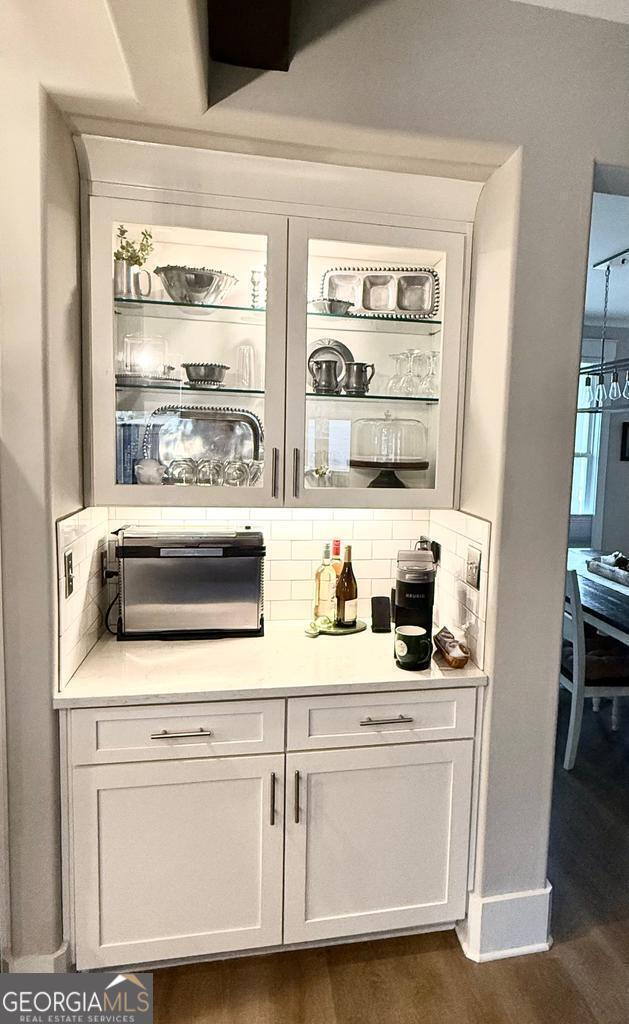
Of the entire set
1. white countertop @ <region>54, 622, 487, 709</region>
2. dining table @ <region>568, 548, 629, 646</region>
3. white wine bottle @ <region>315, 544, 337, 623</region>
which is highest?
white wine bottle @ <region>315, 544, 337, 623</region>

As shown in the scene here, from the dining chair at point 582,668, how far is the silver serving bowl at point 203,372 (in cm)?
196

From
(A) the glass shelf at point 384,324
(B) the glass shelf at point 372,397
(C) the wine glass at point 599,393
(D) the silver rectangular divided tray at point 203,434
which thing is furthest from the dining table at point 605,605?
(D) the silver rectangular divided tray at point 203,434

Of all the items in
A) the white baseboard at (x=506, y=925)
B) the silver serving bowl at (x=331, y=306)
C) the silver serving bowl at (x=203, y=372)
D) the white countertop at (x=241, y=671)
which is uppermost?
the silver serving bowl at (x=331, y=306)

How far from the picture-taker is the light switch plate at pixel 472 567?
6.16 ft

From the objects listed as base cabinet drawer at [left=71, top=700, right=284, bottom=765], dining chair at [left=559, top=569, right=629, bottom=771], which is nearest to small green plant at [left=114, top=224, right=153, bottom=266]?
base cabinet drawer at [left=71, top=700, right=284, bottom=765]

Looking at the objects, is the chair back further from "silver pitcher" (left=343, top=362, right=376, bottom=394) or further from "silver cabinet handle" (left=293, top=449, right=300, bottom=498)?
"silver cabinet handle" (left=293, top=449, right=300, bottom=498)

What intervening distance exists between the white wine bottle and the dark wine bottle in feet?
0.07

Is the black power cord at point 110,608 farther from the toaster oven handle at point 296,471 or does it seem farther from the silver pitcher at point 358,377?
the silver pitcher at point 358,377

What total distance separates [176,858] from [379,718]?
69cm

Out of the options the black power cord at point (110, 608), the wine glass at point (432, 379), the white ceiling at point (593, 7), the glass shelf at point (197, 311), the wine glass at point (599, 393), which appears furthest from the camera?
the wine glass at point (599, 393)

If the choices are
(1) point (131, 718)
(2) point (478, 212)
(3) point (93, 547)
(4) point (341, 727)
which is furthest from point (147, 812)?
(2) point (478, 212)

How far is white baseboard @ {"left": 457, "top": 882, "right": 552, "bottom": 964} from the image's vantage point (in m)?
1.85

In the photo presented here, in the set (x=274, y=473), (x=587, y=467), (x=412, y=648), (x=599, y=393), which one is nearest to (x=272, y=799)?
(x=412, y=648)

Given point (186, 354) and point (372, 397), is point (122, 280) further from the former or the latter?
point (372, 397)
